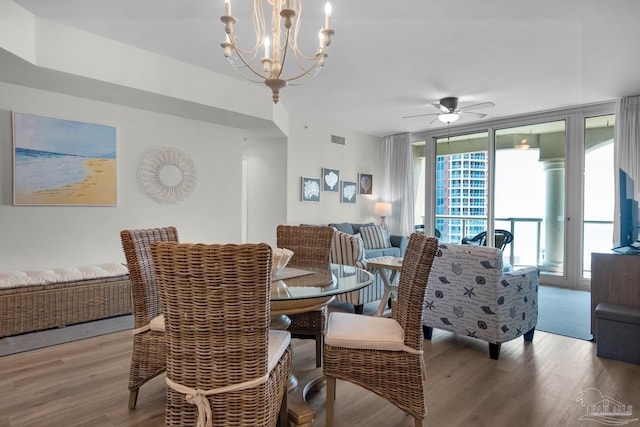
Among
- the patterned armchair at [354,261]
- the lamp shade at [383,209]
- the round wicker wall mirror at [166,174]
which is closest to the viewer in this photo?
the patterned armchair at [354,261]

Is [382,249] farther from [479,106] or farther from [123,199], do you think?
[123,199]

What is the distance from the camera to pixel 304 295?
1.69 metres

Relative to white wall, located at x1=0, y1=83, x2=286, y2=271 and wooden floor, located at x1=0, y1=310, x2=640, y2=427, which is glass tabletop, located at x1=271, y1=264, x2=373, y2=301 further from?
white wall, located at x1=0, y1=83, x2=286, y2=271

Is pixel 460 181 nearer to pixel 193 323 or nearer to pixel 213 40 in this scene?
pixel 213 40

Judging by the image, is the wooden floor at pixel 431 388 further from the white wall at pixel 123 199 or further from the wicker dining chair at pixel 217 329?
the white wall at pixel 123 199

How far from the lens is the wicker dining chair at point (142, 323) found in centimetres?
193

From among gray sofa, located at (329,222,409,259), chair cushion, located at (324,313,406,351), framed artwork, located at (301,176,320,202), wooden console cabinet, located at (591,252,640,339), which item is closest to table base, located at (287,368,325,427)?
chair cushion, located at (324,313,406,351)

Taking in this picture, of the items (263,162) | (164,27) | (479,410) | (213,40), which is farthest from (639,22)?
(263,162)

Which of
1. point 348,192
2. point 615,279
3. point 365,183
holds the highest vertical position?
point 365,183

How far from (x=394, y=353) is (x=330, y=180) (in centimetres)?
513

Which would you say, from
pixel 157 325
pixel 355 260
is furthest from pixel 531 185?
pixel 157 325

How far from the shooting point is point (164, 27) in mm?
3139

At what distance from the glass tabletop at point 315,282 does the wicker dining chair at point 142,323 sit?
0.69 metres

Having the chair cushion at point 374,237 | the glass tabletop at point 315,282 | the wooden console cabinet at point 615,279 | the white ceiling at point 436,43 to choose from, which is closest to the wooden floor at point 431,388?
the wooden console cabinet at point 615,279
